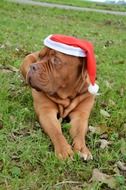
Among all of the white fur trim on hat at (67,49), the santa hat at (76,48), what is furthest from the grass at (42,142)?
the white fur trim on hat at (67,49)

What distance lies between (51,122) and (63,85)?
38cm

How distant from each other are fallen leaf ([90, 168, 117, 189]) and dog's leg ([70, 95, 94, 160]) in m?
0.23

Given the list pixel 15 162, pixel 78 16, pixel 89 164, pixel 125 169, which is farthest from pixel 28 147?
pixel 78 16

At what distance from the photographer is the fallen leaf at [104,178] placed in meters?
3.35

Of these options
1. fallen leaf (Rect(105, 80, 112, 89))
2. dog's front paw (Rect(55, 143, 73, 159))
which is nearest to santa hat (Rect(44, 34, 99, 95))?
dog's front paw (Rect(55, 143, 73, 159))

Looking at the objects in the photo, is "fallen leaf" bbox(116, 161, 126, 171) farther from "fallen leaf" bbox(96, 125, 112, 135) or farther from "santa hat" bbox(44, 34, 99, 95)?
"santa hat" bbox(44, 34, 99, 95)

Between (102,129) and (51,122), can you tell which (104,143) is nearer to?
(102,129)

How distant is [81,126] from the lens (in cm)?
411

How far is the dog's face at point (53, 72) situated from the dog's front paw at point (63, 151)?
644 millimetres

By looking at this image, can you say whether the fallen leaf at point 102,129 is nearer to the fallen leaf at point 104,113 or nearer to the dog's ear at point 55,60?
the fallen leaf at point 104,113

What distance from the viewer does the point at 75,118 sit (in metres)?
4.27

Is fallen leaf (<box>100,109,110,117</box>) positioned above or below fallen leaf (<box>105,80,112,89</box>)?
above

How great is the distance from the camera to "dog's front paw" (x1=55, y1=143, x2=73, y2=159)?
141 inches

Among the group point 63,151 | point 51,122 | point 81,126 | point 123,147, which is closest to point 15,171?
point 63,151
